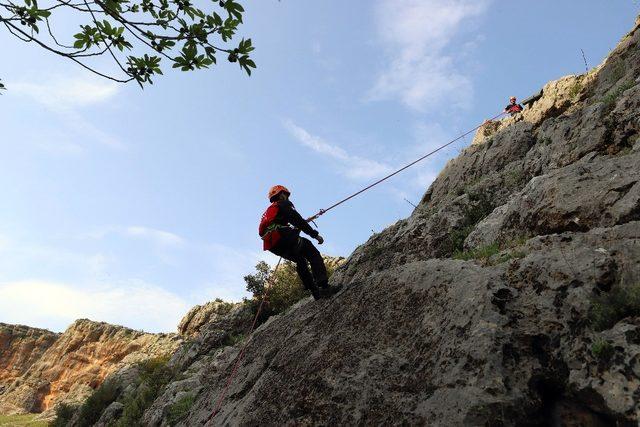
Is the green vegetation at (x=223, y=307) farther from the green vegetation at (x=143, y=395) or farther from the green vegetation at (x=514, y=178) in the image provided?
the green vegetation at (x=514, y=178)

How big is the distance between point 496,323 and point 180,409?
8.13 meters

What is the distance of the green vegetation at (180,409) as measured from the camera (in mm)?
10617

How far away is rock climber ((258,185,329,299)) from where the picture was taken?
9148 mm

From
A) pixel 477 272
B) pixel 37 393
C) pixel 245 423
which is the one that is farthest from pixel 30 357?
pixel 477 272

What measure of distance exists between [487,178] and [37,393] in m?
39.6

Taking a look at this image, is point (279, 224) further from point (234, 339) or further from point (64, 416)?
point (64, 416)

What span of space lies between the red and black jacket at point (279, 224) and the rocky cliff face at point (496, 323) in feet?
4.97

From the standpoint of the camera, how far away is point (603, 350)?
185 inches

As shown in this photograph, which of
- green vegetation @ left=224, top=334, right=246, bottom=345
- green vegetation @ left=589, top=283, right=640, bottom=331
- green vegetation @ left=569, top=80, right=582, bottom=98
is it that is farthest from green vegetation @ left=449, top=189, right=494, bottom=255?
green vegetation @ left=569, top=80, right=582, bottom=98

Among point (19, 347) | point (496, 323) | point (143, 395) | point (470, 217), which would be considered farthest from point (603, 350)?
point (19, 347)

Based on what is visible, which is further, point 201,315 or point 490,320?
point 201,315

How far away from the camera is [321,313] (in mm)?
8844

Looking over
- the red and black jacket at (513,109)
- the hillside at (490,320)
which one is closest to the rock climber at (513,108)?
the red and black jacket at (513,109)

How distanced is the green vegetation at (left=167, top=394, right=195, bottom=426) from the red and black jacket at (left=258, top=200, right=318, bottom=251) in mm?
4433
